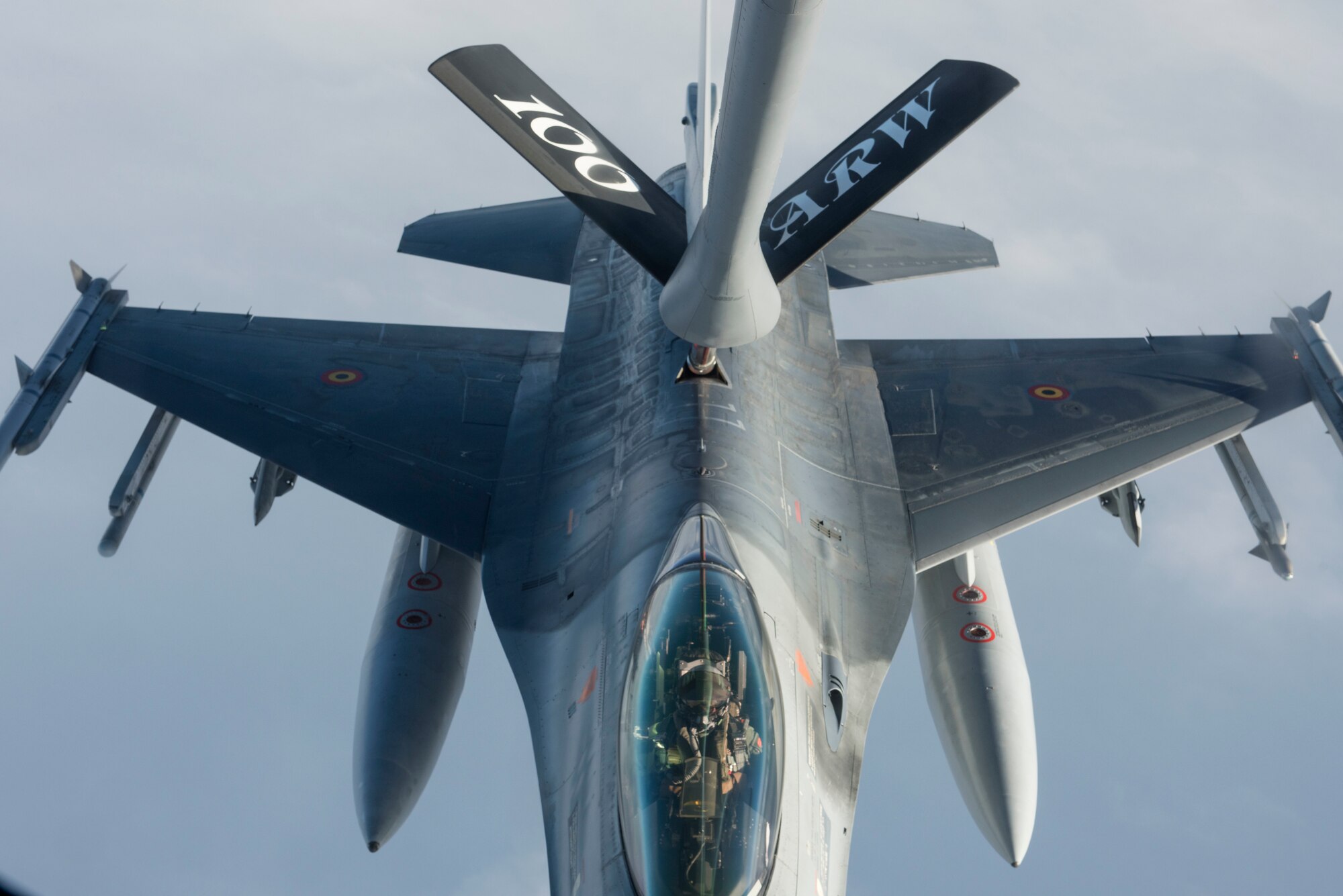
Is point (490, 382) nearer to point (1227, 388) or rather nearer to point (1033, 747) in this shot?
point (1033, 747)

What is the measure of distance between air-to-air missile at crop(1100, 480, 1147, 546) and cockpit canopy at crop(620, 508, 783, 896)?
837 cm

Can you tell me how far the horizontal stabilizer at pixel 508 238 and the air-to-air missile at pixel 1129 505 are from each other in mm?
8535

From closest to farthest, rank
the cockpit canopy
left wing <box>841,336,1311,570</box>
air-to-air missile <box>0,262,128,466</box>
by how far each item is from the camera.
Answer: the cockpit canopy, left wing <box>841,336,1311,570</box>, air-to-air missile <box>0,262,128,466</box>

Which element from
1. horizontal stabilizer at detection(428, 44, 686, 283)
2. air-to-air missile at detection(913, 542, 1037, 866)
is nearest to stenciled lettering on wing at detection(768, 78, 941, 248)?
horizontal stabilizer at detection(428, 44, 686, 283)

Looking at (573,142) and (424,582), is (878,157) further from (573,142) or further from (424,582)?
(424,582)

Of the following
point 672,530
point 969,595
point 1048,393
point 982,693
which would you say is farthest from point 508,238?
point 982,693

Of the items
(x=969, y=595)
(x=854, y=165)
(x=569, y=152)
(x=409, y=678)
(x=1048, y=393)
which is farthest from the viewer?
(x=1048, y=393)

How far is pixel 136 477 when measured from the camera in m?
15.2

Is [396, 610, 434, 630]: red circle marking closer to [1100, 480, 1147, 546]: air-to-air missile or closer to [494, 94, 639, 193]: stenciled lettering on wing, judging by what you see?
[494, 94, 639, 193]: stenciled lettering on wing

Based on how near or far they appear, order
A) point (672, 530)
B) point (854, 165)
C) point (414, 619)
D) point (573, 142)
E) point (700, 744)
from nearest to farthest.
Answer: point (700, 744) → point (672, 530) → point (573, 142) → point (854, 165) → point (414, 619)

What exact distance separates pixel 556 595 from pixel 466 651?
3061 mm

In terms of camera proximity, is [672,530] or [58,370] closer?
[672,530]

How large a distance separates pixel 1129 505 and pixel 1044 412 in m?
1.78

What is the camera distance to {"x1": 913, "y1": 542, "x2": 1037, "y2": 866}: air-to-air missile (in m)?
12.8
